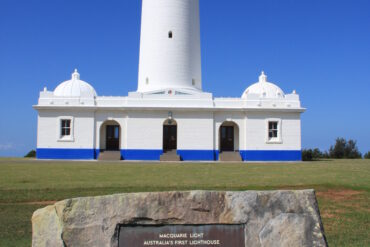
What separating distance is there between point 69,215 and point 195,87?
3056 cm

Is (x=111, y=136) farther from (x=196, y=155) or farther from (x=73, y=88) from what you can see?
(x=196, y=155)

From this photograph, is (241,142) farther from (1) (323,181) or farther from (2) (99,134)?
(1) (323,181)

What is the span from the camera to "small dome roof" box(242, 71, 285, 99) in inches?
1405

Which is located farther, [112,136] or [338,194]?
[112,136]

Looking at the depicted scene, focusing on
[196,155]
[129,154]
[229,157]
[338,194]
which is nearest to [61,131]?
[129,154]

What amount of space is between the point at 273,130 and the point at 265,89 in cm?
482

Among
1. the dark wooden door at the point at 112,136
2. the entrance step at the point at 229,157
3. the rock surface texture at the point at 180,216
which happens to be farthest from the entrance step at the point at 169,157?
the rock surface texture at the point at 180,216

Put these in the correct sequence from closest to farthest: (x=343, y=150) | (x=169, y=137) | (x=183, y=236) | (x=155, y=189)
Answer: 1. (x=183, y=236)
2. (x=155, y=189)
3. (x=169, y=137)
4. (x=343, y=150)

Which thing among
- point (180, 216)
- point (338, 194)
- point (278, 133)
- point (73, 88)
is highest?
point (73, 88)

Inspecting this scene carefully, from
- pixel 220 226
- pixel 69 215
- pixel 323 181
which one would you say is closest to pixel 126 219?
pixel 69 215

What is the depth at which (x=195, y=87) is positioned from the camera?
3506 cm

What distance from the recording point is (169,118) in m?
32.2

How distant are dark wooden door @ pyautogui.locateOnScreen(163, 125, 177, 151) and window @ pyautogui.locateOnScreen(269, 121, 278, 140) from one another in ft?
24.9

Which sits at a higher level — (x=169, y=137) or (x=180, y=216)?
(x=169, y=137)
